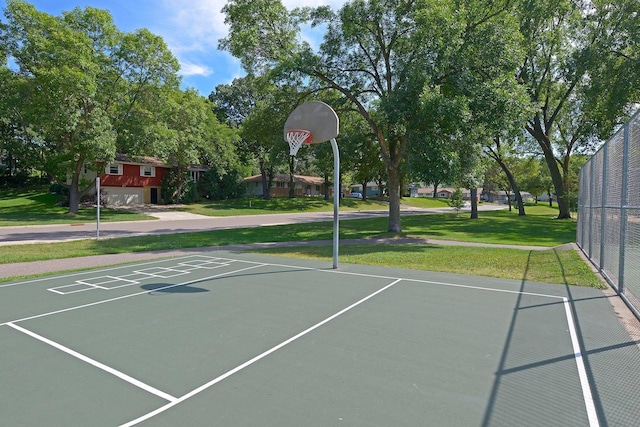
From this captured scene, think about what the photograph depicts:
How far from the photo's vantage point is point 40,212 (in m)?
29.7

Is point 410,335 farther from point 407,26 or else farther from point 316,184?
point 316,184

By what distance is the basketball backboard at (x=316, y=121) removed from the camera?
10602 millimetres

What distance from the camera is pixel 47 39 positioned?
82.4 feet

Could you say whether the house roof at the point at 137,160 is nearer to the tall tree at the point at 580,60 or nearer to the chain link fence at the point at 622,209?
the tall tree at the point at 580,60

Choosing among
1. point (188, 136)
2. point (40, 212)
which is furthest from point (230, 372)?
point (40, 212)

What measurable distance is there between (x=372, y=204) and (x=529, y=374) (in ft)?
171

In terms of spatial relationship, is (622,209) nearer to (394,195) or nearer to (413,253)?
(413,253)

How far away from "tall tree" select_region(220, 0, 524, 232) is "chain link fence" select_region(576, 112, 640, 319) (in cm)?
759

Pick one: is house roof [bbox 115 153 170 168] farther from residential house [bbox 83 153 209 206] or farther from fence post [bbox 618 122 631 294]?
fence post [bbox 618 122 631 294]

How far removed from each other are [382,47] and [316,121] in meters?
10.0

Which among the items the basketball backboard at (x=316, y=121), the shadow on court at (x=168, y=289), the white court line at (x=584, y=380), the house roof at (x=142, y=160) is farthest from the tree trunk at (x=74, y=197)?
the white court line at (x=584, y=380)

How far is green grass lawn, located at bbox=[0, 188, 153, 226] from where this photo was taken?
24984mm

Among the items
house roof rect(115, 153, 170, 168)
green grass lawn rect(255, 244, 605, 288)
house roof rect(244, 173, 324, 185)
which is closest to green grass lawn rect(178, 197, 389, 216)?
house roof rect(115, 153, 170, 168)

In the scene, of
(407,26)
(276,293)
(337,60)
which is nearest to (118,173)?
(337,60)
